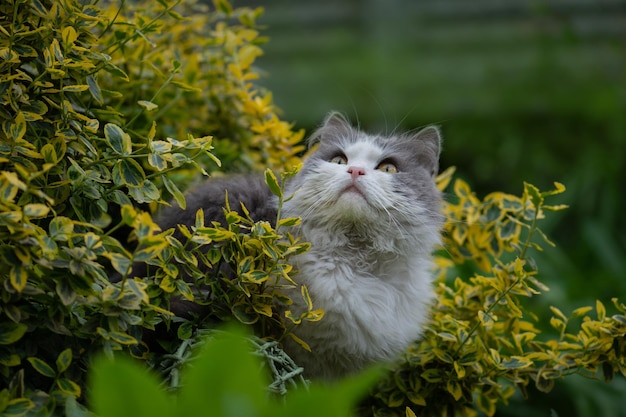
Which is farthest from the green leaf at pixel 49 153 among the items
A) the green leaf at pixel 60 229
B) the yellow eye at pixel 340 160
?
the yellow eye at pixel 340 160

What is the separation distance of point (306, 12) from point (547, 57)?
59.3 inches

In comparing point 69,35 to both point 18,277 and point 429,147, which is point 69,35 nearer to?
point 18,277

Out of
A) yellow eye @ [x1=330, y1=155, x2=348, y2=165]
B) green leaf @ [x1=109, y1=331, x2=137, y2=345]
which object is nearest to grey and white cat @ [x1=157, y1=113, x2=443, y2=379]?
yellow eye @ [x1=330, y1=155, x2=348, y2=165]

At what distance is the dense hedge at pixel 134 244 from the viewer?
1.02m

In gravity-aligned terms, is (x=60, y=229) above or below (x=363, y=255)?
above

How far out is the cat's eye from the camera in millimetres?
1616

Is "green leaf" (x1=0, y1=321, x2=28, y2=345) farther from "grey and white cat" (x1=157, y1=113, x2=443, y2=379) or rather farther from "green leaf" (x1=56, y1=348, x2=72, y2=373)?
"grey and white cat" (x1=157, y1=113, x2=443, y2=379)

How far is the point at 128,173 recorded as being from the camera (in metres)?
1.16

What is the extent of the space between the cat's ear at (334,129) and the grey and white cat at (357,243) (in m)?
0.10

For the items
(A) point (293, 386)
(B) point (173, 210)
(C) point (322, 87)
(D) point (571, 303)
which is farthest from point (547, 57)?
(A) point (293, 386)

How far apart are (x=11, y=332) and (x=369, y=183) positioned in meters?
0.79

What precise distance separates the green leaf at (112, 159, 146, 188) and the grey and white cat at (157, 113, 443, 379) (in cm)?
37

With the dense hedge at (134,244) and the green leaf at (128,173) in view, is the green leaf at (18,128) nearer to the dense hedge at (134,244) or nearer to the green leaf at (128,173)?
the dense hedge at (134,244)

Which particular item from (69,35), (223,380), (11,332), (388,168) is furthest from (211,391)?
(388,168)
